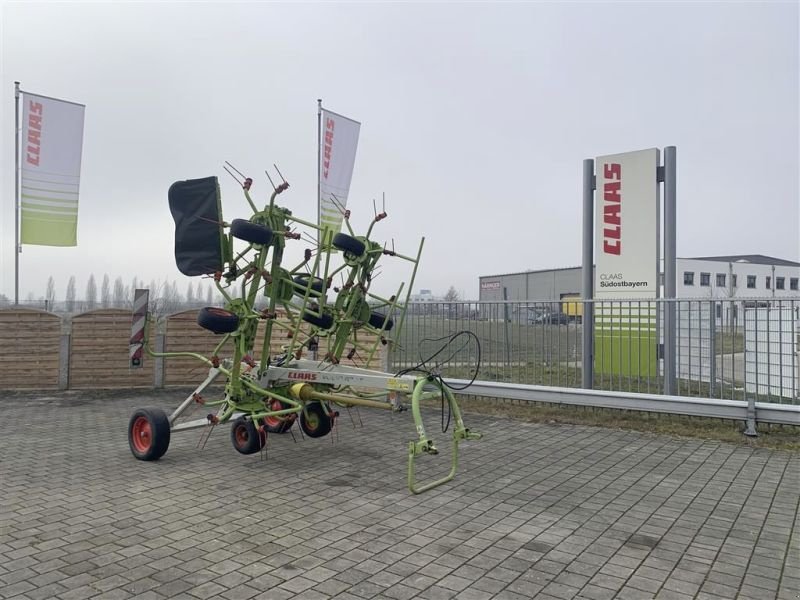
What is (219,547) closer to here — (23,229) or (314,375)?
(314,375)

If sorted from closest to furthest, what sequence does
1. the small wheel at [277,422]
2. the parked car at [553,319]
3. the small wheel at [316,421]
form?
the small wheel at [277,422], the small wheel at [316,421], the parked car at [553,319]

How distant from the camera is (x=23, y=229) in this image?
12.3m

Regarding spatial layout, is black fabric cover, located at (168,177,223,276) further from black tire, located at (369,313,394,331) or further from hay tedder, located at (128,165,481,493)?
black tire, located at (369,313,394,331)

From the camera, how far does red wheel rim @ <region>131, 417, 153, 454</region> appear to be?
654 cm

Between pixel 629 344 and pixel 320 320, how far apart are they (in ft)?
15.5

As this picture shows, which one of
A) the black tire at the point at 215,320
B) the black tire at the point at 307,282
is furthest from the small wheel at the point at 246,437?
the black tire at the point at 307,282

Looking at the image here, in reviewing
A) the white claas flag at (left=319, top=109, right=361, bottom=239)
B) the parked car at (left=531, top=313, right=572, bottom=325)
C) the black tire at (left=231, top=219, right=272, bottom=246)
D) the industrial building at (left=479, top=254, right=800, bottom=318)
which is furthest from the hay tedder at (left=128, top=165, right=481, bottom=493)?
the industrial building at (left=479, top=254, right=800, bottom=318)

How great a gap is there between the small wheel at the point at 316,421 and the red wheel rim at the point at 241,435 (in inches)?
34.9

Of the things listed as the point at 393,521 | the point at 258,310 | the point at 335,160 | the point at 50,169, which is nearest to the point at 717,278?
the point at 335,160

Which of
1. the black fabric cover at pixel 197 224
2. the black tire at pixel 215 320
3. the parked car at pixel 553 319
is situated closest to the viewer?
the black tire at pixel 215 320

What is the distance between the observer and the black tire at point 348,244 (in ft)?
21.5

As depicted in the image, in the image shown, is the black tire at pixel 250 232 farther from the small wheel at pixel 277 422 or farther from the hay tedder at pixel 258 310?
the small wheel at pixel 277 422

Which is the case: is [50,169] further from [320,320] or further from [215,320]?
[320,320]

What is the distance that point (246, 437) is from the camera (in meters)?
6.66
